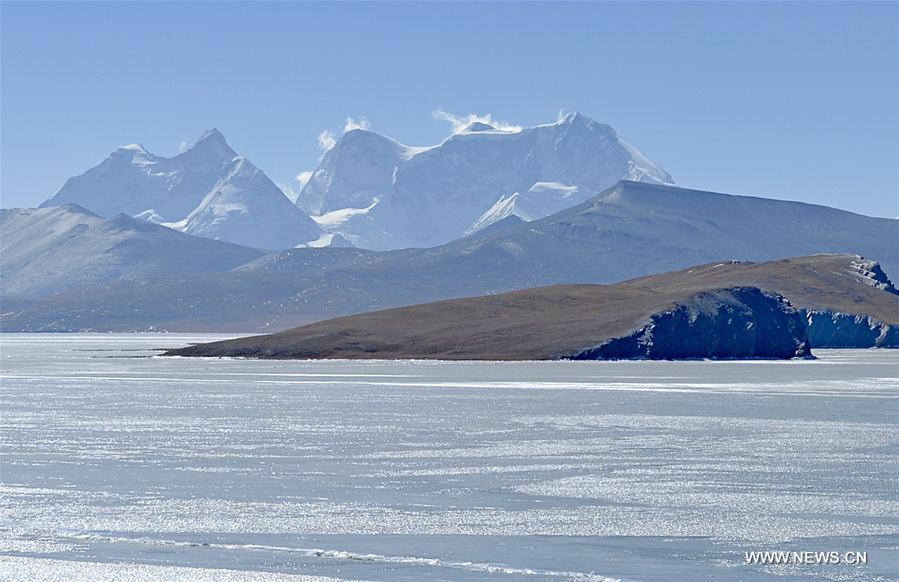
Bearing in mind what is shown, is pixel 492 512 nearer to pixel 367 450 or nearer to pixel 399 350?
pixel 367 450

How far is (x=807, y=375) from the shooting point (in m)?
102

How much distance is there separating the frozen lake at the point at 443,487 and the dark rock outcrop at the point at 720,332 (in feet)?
213

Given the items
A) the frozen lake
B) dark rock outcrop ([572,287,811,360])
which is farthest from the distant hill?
the frozen lake

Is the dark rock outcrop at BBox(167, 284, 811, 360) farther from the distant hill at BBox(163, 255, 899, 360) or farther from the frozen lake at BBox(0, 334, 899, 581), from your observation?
the frozen lake at BBox(0, 334, 899, 581)

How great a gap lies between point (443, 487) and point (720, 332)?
111 m

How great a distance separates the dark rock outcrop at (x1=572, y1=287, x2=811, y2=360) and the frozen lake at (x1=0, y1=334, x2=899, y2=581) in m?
64.9

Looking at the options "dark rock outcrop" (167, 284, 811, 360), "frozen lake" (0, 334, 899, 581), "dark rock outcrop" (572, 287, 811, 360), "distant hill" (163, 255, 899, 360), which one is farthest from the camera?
"distant hill" (163, 255, 899, 360)

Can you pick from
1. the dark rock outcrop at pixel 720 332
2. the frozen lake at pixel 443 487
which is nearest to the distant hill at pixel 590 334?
the dark rock outcrop at pixel 720 332

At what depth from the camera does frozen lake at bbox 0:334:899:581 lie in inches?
1074

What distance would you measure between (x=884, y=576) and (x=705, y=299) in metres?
120

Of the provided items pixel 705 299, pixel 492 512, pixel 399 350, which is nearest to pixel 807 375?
pixel 705 299

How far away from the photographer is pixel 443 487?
120 ft

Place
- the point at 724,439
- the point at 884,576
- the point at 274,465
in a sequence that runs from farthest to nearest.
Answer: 1. the point at 724,439
2. the point at 274,465
3. the point at 884,576

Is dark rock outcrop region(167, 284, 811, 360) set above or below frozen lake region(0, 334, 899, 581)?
above
